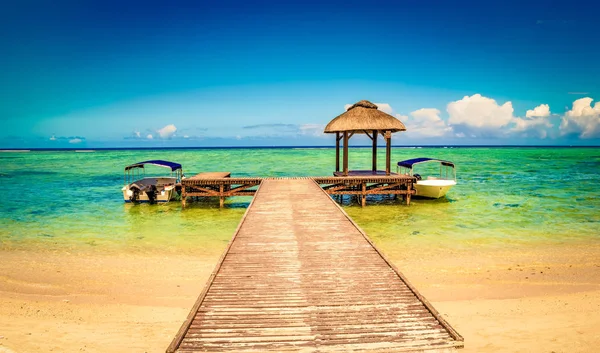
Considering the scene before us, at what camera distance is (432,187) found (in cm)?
2072

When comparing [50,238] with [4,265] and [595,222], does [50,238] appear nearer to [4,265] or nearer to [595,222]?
[4,265]

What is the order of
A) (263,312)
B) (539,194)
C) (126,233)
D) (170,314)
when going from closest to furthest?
(263,312), (170,314), (126,233), (539,194)

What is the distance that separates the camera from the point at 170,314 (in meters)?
7.23

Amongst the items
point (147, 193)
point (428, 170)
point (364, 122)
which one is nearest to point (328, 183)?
point (364, 122)

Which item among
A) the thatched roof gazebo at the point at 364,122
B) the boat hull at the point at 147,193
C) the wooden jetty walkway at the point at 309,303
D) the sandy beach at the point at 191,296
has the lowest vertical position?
the sandy beach at the point at 191,296

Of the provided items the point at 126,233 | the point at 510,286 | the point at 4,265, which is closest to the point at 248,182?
the point at 126,233

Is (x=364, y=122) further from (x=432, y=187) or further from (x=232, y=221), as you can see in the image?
(x=232, y=221)

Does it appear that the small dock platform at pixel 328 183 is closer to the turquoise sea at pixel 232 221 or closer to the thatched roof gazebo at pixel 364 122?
the turquoise sea at pixel 232 221

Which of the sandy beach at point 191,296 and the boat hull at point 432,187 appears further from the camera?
the boat hull at point 432,187

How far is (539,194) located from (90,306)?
87.2ft

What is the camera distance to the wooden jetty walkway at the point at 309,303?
12.9 ft

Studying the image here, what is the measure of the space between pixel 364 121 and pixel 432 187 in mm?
5887

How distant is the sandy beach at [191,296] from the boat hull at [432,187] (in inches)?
350

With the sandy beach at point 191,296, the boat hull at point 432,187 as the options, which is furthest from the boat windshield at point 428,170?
the sandy beach at point 191,296
